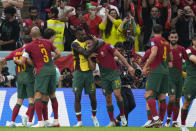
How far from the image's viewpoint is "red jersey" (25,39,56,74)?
45.1 ft

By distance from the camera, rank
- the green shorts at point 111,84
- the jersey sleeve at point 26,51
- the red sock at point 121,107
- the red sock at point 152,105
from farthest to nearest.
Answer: the red sock at point 121,107 → the green shorts at point 111,84 → the jersey sleeve at point 26,51 → the red sock at point 152,105

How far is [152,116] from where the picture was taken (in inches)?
546

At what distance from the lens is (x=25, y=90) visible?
1490 centimetres

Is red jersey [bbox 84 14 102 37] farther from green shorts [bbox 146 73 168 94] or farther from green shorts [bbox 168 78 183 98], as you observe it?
green shorts [bbox 146 73 168 94]

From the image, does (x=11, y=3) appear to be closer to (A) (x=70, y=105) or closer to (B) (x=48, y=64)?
(A) (x=70, y=105)

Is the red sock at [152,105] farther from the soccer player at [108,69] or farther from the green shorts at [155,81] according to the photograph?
the soccer player at [108,69]

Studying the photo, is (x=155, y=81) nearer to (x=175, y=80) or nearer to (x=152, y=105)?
(x=152, y=105)

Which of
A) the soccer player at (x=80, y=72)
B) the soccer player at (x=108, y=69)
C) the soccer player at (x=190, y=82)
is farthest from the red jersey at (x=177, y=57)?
the soccer player at (x=80, y=72)

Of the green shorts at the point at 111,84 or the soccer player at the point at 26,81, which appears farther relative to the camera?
the green shorts at the point at 111,84

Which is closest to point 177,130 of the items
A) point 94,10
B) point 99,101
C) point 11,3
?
point 99,101

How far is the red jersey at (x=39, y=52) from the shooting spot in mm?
13758

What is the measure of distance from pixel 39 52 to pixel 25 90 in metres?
1.55

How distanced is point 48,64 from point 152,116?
2808 mm

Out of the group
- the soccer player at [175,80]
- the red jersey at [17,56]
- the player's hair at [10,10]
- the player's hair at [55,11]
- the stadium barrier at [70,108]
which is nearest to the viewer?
the red jersey at [17,56]
